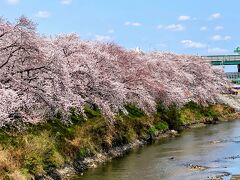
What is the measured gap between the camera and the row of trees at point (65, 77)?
→ 76.4 ft

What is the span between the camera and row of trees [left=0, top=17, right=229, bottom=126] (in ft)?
76.4

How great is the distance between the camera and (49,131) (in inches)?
1047

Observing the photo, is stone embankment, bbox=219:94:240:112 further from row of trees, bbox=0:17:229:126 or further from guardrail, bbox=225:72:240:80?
guardrail, bbox=225:72:240:80

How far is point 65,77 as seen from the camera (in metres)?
25.9

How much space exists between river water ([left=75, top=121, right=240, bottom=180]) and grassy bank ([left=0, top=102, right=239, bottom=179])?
165 cm

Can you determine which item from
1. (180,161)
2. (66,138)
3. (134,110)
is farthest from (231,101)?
(66,138)

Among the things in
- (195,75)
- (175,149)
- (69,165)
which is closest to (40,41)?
(69,165)

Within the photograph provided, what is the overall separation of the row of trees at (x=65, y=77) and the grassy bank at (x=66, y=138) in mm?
1114

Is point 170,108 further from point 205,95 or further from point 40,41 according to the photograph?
point 40,41

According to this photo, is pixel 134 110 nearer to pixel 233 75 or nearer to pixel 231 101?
pixel 231 101

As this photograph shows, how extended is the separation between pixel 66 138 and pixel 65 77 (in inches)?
156

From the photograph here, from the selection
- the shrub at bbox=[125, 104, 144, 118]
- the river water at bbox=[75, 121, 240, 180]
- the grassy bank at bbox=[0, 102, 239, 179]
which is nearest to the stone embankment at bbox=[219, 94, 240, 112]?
the grassy bank at bbox=[0, 102, 239, 179]

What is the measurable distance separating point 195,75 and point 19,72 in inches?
1766

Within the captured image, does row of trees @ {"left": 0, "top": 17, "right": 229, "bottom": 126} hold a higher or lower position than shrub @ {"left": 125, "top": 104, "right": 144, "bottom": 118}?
higher
